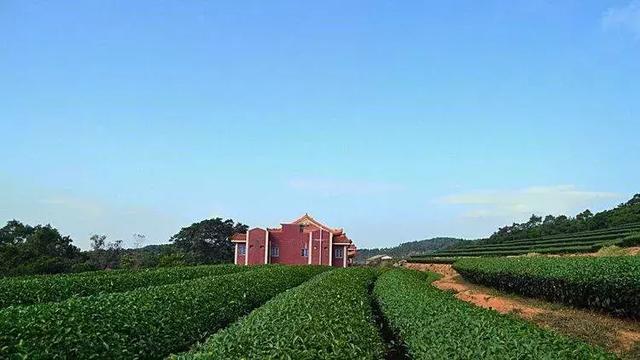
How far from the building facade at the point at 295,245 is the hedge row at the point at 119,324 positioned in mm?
38177

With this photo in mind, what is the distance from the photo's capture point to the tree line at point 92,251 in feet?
109

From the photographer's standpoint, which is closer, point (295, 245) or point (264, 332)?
point (264, 332)

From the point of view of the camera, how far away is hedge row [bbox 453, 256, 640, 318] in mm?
12008

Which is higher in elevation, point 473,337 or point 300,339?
point 300,339

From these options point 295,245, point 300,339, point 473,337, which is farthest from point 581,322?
point 295,245

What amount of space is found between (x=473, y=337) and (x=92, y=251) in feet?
164

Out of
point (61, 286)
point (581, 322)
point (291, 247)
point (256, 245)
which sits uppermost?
point (256, 245)

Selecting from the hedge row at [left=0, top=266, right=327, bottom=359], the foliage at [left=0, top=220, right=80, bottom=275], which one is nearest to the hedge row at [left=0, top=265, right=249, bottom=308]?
the hedge row at [left=0, top=266, right=327, bottom=359]

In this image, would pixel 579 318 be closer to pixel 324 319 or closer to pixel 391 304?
pixel 391 304

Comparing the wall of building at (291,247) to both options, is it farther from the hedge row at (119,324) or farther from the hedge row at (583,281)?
the hedge row at (119,324)

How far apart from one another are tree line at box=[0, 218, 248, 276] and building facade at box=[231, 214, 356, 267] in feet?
19.0

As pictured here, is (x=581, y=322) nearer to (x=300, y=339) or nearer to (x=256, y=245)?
(x=300, y=339)

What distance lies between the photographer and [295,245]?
52.6 meters

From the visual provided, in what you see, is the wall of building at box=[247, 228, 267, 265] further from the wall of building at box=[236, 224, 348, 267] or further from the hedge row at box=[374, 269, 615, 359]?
the hedge row at box=[374, 269, 615, 359]
